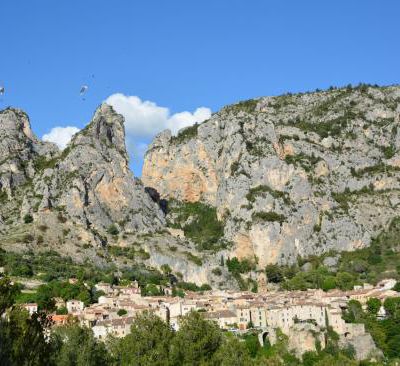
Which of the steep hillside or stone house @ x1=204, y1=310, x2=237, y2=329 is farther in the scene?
the steep hillside

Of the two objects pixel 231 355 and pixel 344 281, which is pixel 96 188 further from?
pixel 231 355

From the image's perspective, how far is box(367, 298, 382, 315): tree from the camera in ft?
303

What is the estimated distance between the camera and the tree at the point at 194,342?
45.9 m

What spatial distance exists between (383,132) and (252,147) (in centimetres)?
3545

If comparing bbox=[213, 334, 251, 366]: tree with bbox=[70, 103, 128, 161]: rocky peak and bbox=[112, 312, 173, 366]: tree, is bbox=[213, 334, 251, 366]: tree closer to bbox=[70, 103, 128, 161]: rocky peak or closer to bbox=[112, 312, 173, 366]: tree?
bbox=[112, 312, 173, 366]: tree

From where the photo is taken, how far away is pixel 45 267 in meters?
115

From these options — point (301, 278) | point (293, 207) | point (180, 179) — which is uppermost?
point (180, 179)

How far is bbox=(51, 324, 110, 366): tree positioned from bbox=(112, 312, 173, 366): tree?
1366 mm

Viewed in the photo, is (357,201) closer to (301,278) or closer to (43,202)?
(301,278)

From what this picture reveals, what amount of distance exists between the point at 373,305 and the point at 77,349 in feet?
185

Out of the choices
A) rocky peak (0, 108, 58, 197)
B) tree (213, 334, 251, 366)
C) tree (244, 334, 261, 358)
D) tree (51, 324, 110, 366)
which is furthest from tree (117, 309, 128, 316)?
rocky peak (0, 108, 58, 197)

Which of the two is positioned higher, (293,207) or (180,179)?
(180,179)

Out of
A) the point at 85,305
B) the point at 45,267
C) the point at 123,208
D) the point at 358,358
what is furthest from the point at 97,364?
the point at 123,208

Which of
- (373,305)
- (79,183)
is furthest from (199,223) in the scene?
(373,305)
